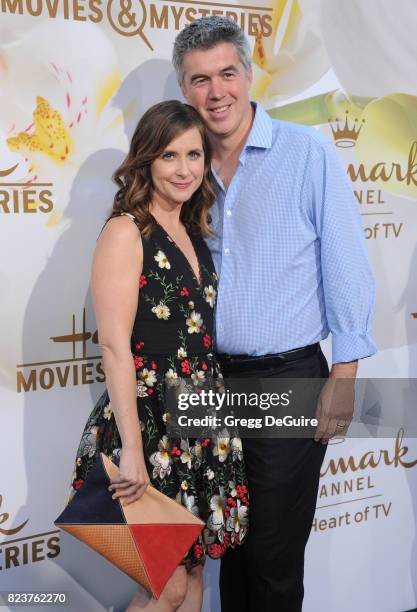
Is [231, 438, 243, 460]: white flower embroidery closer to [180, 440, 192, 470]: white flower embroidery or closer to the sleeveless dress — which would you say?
the sleeveless dress

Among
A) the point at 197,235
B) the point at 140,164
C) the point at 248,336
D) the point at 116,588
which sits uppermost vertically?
the point at 140,164

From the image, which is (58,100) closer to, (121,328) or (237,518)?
(121,328)

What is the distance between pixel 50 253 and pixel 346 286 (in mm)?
791

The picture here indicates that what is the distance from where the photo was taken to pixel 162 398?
170cm

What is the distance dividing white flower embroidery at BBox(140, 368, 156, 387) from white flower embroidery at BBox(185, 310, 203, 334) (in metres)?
0.13

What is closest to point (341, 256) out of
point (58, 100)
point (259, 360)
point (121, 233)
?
point (259, 360)

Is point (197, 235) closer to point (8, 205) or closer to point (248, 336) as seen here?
point (248, 336)

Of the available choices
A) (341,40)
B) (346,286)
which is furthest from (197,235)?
(341,40)

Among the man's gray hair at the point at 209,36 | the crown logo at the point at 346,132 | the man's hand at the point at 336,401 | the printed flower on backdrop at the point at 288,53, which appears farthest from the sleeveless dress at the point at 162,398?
the crown logo at the point at 346,132

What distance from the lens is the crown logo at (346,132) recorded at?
7.94 feet

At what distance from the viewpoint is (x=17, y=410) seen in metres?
2.03

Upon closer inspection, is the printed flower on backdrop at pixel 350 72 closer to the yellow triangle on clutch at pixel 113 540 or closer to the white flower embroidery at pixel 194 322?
the white flower embroidery at pixel 194 322

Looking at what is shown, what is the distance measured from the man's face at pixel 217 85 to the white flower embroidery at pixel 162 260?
1.27 ft

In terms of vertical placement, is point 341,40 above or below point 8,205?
above
